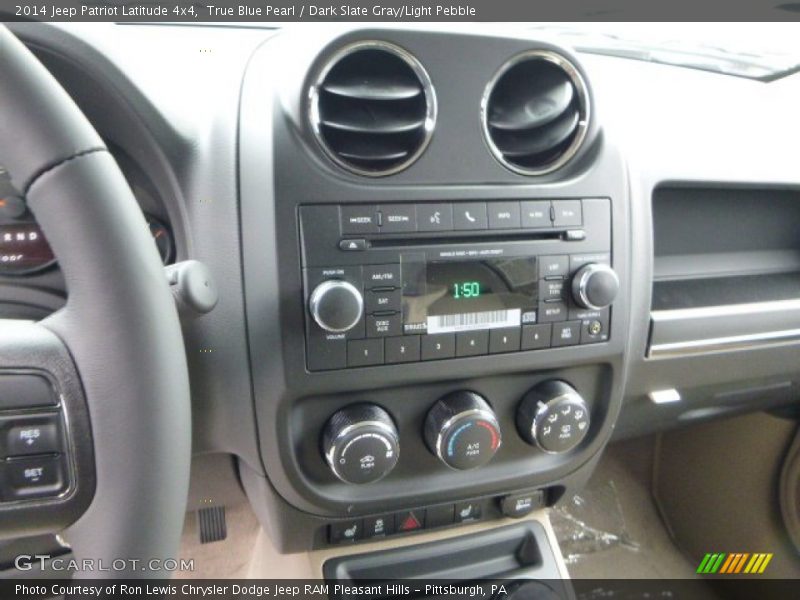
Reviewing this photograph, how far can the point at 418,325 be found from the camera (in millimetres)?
835

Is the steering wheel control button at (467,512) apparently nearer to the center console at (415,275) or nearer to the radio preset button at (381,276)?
the center console at (415,275)

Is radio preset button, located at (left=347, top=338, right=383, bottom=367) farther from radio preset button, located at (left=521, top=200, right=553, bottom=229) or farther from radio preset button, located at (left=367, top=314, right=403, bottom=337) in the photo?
radio preset button, located at (left=521, top=200, right=553, bottom=229)

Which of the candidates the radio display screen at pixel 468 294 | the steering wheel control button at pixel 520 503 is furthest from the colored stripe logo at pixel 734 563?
the radio display screen at pixel 468 294

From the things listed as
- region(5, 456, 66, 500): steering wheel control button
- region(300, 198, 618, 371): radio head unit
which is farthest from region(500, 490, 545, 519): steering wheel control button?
region(5, 456, 66, 500): steering wheel control button

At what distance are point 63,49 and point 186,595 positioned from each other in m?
1.12

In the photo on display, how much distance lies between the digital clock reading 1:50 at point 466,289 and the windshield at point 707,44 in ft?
2.17

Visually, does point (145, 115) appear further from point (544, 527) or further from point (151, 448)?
point (544, 527)

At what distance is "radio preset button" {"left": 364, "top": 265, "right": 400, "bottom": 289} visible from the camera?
0.80 metres

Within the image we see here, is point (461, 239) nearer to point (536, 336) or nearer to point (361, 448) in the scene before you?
point (536, 336)

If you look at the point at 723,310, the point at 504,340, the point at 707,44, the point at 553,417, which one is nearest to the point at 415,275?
the point at 504,340

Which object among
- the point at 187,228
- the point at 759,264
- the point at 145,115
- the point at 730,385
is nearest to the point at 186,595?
the point at 187,228

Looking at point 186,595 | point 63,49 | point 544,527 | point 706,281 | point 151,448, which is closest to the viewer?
point 151,448

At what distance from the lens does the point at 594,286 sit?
88cm

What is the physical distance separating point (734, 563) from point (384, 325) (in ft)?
4.19
